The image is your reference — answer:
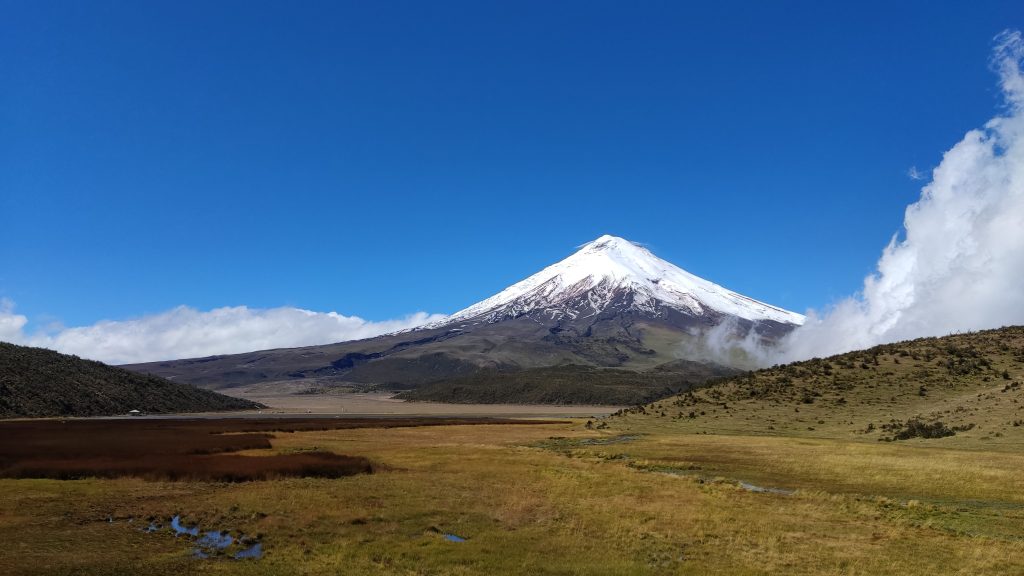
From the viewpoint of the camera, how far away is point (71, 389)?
408 ft

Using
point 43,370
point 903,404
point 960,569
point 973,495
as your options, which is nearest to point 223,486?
point 960,569

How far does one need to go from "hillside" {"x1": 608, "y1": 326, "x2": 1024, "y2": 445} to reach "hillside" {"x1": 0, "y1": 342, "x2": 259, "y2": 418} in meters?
101

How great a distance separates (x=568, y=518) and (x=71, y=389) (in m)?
132

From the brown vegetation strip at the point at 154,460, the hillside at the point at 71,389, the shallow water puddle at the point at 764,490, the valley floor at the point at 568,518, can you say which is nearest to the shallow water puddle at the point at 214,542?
the valley floor at the point at 568,518

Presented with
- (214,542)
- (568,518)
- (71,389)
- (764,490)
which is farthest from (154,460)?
(71,389)

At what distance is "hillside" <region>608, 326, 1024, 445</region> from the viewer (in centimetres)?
5878

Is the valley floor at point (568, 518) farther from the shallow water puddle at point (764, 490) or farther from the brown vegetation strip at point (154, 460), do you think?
the brown vegetation strip at point (154, 460)

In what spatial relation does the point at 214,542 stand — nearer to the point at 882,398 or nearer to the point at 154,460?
the point at 154,460

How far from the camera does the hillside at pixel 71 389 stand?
112938 mm

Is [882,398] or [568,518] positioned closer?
[568,518]

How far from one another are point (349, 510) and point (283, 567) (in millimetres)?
8569

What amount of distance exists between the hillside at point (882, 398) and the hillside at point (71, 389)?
100766mm

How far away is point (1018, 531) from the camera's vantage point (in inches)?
966

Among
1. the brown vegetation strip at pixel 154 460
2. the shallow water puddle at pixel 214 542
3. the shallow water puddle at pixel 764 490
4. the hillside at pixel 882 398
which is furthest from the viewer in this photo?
the hillside at pixel 882 398
